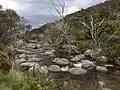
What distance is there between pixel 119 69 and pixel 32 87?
1658cm

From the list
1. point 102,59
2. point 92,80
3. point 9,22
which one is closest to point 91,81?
point 92,80

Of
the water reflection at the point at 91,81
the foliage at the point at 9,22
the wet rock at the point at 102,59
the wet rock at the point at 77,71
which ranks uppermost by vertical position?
the foliage at the point at 9,22

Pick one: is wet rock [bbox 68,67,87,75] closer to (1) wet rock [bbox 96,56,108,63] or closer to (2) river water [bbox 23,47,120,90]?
(2) river water [bbox 23,47,120,90]

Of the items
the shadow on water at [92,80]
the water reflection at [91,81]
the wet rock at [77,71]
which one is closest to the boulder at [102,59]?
the shadow on water at [92,80]

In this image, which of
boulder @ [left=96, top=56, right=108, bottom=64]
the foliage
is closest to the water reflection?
boulder @ [left=96, top=56, right=108, bottom=64]

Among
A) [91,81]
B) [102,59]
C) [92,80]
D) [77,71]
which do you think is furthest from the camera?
[102,59]

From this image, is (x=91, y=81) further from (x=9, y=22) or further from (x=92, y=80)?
(x=9, y=22)

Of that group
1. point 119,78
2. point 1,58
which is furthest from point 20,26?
point 1,58

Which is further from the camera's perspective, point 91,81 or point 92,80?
point 92,80

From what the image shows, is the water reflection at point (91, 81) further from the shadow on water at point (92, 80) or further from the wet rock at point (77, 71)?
the wet rock at point (77, 71)

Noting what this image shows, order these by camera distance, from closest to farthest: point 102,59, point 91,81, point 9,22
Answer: point 91,81 < point 102,59 < point 9,22

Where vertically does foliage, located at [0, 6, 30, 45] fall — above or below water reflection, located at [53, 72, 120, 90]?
above

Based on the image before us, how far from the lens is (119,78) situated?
2105cm

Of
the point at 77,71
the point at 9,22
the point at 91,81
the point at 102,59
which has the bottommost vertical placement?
the point at 91,81
